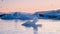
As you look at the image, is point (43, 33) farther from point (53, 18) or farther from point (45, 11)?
point (53, 18)

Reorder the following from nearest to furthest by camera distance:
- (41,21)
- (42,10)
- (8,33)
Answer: (8,33)
(42,10)
(41,21)

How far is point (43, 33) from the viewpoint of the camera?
6.83 meters

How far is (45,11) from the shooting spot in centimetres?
880

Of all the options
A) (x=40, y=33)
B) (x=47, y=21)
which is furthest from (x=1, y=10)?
(x=47, y=21)

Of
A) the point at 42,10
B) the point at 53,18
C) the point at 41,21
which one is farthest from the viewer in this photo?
the point at 53,18

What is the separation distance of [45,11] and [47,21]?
226 centimetres

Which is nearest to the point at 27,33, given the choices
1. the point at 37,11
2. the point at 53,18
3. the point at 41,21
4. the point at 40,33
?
the point at 40,33

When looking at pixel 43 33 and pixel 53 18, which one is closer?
pixel 43 33

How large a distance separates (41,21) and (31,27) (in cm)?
205

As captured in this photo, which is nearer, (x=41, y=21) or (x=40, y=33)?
(x=40, y=33)

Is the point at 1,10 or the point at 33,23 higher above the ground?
the point at 1,10

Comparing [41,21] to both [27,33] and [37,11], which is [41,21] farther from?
[27,33]

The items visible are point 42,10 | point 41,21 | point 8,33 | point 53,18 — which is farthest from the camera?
point 53,18

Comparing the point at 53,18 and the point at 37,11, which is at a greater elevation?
the point at 37,11
